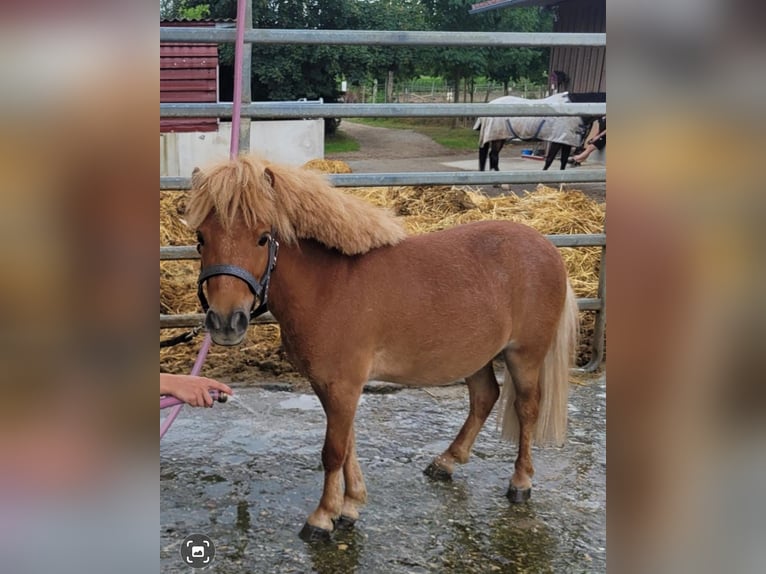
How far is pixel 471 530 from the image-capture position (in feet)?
8.07

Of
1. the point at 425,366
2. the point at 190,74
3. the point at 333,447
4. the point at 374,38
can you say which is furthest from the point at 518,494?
the point at 190,74

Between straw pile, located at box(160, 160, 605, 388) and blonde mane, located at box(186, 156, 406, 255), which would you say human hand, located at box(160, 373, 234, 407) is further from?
straw pile, located at box(160, 160, 605, 388)

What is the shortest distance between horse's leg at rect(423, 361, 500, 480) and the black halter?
1.02 metres

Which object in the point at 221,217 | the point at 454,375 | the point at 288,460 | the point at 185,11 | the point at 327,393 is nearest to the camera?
the point at 221,217

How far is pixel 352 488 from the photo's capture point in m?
2.54

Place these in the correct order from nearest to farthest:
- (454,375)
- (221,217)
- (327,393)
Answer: (221,217) < (327,393) < (454,375)

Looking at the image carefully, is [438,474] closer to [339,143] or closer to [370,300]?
[370,300]

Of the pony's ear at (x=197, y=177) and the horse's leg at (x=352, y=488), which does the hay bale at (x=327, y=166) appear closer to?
the horse's leg at (x=352, y=488)

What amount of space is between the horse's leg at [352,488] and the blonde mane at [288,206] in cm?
68

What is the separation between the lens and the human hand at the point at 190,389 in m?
1.71
